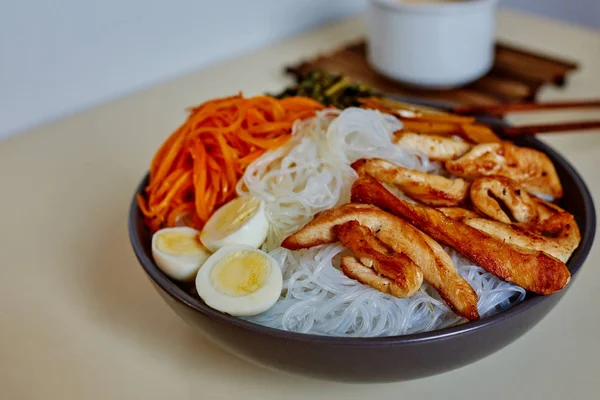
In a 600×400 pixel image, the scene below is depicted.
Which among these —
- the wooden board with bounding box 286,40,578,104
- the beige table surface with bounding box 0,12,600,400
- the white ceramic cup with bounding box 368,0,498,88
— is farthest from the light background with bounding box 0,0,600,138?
the white ceramic cup with bounding box 368,0,498,88

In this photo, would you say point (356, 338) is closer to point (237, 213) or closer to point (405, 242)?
point (405, 242)

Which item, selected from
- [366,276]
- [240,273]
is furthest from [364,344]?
[240,273]

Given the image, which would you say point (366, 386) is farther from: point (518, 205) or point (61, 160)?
point (61, 160)

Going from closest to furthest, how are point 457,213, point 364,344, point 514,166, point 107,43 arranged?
point 364,344 < point 457,213 < point 514,166 < point 107,43

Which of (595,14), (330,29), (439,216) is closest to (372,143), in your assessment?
(439,216)

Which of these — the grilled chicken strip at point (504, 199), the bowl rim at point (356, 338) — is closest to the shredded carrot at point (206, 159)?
the bowl rim at point (356, 338)
